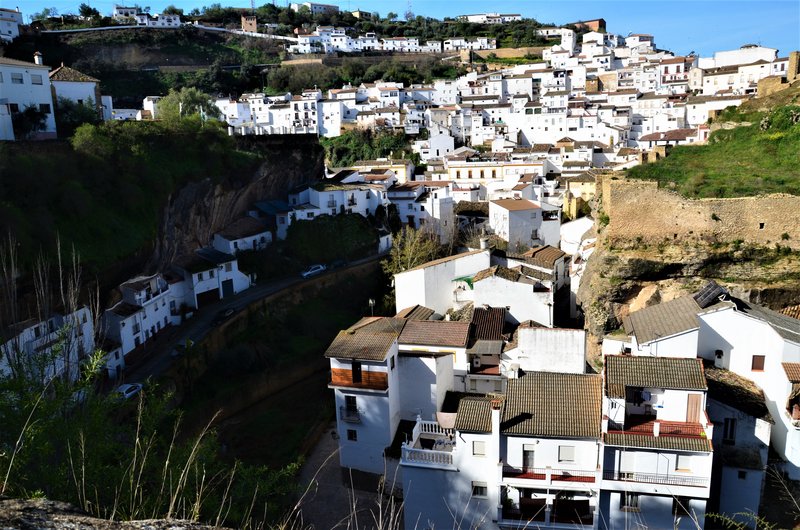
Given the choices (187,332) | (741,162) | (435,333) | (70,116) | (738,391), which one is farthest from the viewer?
(70,116)

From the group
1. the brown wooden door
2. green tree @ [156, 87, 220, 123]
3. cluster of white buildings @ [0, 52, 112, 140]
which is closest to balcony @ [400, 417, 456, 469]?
the brown wooden door

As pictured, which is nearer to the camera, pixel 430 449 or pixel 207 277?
pixel 430 449

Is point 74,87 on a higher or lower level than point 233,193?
higher

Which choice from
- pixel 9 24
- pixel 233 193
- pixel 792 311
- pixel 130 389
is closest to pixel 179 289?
pixel 130 389

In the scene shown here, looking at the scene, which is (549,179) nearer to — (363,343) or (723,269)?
(723,269)

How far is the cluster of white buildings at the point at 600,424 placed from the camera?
10.7 metres

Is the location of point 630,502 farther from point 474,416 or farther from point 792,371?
point 792,371

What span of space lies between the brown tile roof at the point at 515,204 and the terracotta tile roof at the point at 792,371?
16.9 meters

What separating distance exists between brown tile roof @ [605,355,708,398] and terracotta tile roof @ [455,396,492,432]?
2.37m

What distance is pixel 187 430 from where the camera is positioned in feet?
55.6

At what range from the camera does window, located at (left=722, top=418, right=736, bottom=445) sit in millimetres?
11414

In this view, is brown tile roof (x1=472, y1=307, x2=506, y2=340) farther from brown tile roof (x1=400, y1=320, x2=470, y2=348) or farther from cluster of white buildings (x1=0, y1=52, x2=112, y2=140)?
cluster of white buildings (x1=0, y1=52, x2=112, y2=140)

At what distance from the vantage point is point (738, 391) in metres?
12.0

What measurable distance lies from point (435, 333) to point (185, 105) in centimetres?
2427
